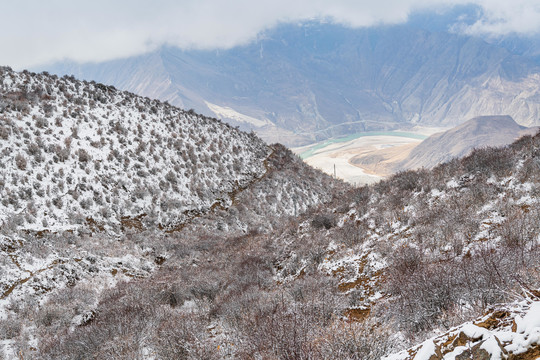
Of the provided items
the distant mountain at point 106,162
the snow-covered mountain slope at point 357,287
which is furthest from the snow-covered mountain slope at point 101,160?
the snow-covered mountain slope at point 357,287

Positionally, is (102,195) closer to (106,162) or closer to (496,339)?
(106,162)

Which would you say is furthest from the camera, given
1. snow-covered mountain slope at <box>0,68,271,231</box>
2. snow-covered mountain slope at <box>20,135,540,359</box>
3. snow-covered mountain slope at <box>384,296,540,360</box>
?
snow-covered mountain slope at <box>0,68,271,231</box>

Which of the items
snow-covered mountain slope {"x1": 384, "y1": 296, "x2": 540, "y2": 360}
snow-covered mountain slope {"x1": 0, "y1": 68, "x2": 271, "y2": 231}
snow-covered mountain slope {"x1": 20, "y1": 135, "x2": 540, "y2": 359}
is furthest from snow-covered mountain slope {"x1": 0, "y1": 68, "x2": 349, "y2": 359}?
snow-covered mountain slope {"x1": 384, "y1": 296, "x2": 540, "y2": 360}

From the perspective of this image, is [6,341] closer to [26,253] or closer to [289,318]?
[26,253]

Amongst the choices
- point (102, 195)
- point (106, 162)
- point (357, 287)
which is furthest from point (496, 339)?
point (106, 162)

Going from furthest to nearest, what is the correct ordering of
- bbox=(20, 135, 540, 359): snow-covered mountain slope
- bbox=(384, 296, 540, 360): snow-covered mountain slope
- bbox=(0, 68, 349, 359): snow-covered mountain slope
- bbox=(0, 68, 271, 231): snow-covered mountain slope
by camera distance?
bbox=(0, 68, 271, 231): snow-covered mountain slope
bbox=(0, 68, 349, 359): snow-covered mountain slope
bbox=(20, 135, 540, 359): snow-covered mountain slope
bbox=(384, 296, 540, 360): snow-covered mountain slope

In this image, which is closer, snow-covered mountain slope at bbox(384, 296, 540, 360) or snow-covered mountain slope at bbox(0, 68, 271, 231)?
snow-covered mountain slope at bbox(384, 296, 540, 360)

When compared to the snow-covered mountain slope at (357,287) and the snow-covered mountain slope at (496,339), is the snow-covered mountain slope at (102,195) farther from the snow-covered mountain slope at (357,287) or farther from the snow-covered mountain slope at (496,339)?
the snow-covered mountain slope at (496,339)

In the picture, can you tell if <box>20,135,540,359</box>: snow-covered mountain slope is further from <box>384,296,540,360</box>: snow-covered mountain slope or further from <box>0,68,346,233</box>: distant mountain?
<box>0,68,346,233</box>: distant mountain

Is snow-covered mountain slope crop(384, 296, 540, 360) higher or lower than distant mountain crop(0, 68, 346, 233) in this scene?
lower
